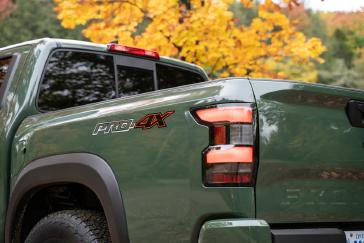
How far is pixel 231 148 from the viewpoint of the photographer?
269 cm

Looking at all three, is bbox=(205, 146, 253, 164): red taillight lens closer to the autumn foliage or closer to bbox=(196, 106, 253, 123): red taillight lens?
bbox=(196, 106, 253, 123): red taillight lens

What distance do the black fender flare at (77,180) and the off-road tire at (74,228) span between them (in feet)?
0.63

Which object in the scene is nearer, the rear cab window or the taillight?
the taillight

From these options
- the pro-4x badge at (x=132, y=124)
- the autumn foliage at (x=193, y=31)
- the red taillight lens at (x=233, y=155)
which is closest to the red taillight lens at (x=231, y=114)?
the red taillight lens at (x=233, y=155)

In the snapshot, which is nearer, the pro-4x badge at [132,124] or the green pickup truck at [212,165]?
the green pickup truck at [212,165]

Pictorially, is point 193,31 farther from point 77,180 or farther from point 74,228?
point 74,228

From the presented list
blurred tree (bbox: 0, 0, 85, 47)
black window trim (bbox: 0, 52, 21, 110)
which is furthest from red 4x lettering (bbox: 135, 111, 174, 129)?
blurred tree (bbox: 0, 0, 85, 47)

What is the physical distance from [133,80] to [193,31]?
5.45 m

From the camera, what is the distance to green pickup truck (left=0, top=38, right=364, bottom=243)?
2686 mm

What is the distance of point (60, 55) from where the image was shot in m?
4.19

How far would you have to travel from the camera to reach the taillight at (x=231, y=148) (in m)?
2.69

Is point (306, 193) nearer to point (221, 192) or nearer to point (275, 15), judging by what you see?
point (221, 192)

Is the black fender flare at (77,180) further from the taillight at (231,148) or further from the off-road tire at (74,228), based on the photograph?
the taillight at (231,148)

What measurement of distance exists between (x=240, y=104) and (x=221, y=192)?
436mm
